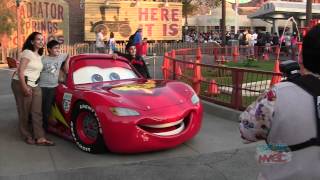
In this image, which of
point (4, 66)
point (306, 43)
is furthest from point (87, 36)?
point (306, 43)

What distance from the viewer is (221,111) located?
351 inches

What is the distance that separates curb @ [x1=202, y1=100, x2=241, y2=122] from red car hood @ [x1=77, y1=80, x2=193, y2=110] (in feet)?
6.09

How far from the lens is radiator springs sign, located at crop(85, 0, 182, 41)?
32625 millimetres

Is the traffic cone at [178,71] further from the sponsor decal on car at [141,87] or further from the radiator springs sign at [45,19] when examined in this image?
the radiator springs sign at [45,19]

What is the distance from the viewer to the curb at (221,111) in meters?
8.52

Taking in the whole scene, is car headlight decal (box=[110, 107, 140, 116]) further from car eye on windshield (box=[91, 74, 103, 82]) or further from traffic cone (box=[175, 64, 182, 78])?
traffic cone (box=[175, 64, 182, 78])

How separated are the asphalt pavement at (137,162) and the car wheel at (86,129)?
0.11 m

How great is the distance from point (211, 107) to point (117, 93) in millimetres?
3319

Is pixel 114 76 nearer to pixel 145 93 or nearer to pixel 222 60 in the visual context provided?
pixel 145 93

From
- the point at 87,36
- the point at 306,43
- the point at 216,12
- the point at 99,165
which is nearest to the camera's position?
the point at 306,43

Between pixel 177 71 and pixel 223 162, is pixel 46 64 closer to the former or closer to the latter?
pixel 223 162

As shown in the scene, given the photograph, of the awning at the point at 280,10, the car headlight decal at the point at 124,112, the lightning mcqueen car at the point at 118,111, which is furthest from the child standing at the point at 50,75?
the awning at the point at 280,10

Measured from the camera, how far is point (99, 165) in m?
→ 5.86

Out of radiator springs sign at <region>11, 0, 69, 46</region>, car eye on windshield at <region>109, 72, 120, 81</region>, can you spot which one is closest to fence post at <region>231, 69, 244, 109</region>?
car eye on windshield at <region>109, 72, 120, 81</region>
